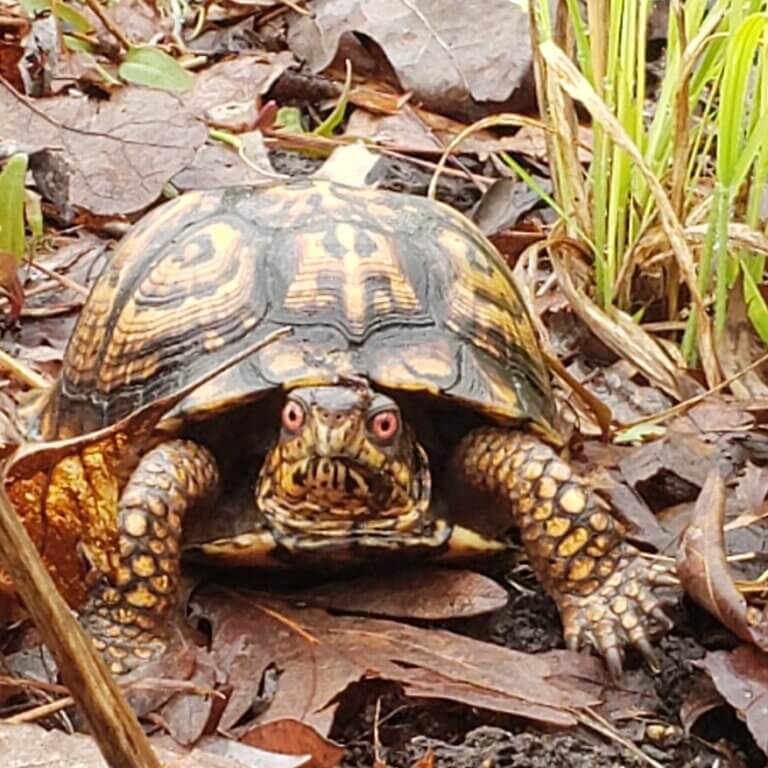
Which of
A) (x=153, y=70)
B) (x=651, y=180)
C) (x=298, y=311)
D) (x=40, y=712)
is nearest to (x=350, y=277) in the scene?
(x=298, y=311)

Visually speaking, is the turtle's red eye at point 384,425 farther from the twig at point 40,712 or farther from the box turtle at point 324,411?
the twig at point 40,712

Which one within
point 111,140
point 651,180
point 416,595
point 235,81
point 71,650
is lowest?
point 416,595

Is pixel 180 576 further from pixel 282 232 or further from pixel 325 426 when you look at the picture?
pixel 282 232

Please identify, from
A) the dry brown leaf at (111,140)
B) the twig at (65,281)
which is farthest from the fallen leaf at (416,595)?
the dry brown leaf at (111,140)

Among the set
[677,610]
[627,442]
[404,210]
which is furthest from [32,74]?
[677,610]

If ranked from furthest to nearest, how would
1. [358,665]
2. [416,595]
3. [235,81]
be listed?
[235,81] → [416,595] → [358,665]

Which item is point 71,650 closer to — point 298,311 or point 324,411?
point 324,411
